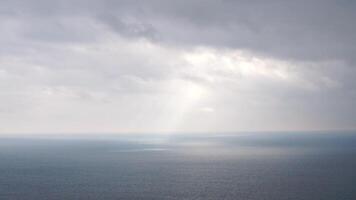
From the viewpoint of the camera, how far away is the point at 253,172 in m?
150

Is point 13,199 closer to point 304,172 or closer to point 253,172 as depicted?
point 253,172

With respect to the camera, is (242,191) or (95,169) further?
(95,169)

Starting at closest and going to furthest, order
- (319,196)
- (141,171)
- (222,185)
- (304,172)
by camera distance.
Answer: (319,196)
(222,185)
(304,172)
(141,171)

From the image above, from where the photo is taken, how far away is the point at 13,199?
99000 millimetres

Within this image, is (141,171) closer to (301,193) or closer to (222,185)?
(222,185)

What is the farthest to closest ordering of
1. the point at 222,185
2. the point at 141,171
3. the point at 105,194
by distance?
the point at 141,171, the point at 222,185, the point at 105,194

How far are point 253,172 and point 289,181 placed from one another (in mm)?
28223

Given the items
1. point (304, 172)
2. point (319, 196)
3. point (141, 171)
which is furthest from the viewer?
point (141, 171)

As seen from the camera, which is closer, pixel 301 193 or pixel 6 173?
pixel 301 193

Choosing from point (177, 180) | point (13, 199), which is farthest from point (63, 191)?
point (177, 180)

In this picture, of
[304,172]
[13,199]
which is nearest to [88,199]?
[13,199]

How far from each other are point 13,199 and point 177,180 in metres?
58.2

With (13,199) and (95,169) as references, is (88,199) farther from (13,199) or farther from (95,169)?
(95,169)

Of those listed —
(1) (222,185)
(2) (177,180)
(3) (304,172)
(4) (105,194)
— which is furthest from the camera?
(3) (304,172)
